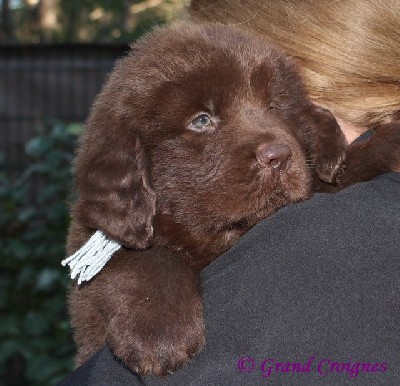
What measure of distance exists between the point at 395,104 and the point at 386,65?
15 cm

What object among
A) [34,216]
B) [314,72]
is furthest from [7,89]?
[314,72]

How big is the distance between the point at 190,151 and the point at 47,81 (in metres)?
7.15

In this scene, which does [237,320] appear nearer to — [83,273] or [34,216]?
[83,273]

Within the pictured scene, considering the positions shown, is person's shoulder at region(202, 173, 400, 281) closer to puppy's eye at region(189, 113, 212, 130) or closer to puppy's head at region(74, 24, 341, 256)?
puppy's head at region(74, 24, 341, 256)

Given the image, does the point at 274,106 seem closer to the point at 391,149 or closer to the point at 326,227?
the point at 391,149

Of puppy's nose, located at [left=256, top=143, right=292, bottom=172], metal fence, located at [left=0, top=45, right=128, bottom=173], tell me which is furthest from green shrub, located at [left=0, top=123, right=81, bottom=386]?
metal fence, located at [left=0, top=45, right=128, bottom=173]

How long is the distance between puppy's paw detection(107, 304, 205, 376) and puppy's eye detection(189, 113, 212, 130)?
24.1 inches

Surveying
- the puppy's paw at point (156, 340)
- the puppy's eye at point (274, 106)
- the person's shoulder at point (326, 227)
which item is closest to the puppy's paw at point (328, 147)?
the puppy's eye at point (274, 106)

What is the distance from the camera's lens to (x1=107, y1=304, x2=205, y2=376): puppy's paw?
238 cm

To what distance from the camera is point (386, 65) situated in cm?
296

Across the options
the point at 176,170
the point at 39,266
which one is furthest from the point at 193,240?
the point at 39,266
